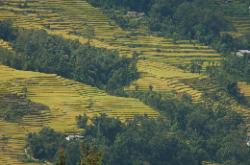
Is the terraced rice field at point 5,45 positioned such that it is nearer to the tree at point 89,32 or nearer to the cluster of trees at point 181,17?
the tree at point 89,32

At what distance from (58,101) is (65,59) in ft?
17.8

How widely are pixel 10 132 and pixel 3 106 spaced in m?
1.98

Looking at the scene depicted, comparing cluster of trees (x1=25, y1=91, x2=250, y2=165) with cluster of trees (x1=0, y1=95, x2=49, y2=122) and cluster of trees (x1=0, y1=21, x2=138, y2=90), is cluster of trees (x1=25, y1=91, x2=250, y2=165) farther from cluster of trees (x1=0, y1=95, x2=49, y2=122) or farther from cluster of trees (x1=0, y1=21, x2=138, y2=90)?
cluster of trees (x1=0, y1=21, x2=138, y2=90)

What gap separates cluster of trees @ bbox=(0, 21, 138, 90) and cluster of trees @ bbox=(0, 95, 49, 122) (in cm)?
491

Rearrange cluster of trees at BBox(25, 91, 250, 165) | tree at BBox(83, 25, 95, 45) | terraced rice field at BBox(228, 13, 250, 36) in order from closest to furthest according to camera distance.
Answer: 1. cluster of trees at BBox(25, 91, 250, 165)
2. tree at BBox(83, 25, 95, 45)
3. terraced rice field at BBox(228, 13, 250, 36)

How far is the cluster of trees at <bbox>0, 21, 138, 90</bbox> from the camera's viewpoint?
70.4 metres

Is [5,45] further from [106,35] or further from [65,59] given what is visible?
[106,35]

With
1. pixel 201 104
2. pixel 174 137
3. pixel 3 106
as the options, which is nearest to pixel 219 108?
pixel 201 104

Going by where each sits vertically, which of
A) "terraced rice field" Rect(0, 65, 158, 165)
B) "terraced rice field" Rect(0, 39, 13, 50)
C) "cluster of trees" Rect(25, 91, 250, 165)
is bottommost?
"cluster of trees" Rect(25, 91, 250, 165)

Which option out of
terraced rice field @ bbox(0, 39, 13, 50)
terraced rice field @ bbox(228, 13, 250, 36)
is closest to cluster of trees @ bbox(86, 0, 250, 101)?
terraced rice field @ bbox(228, 13, 250, 36)

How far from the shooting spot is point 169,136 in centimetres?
6475

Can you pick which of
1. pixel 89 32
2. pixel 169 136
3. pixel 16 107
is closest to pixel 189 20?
pixel 89 32

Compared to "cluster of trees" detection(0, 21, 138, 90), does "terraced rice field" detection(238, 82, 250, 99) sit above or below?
below

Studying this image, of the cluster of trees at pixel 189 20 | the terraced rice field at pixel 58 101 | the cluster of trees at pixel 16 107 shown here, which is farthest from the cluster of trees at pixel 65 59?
the cluster of trees at pixel 189 20
